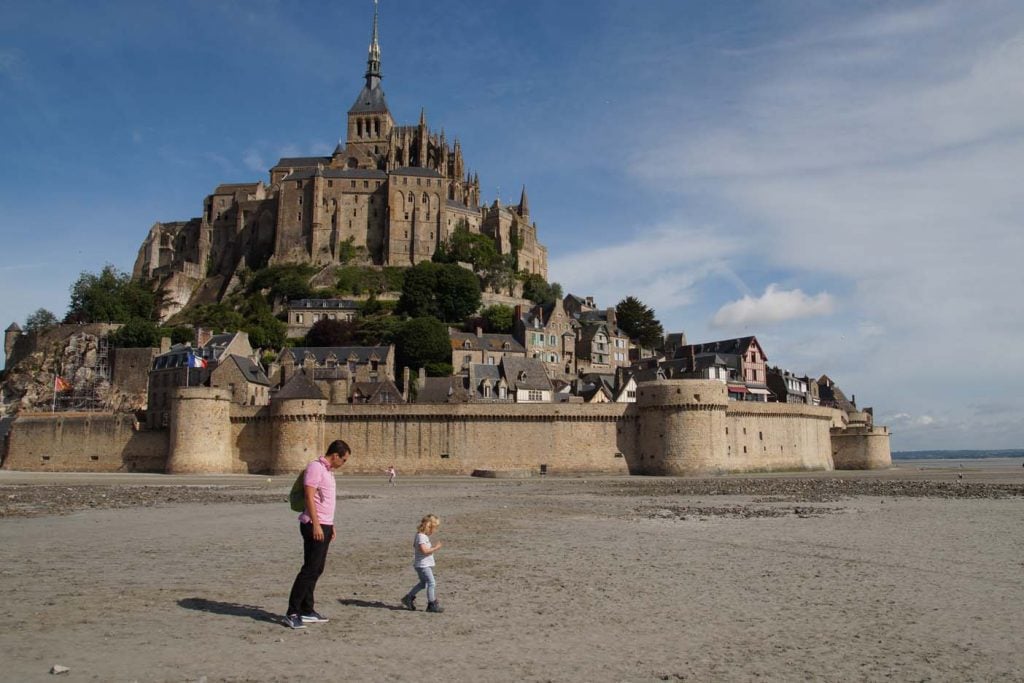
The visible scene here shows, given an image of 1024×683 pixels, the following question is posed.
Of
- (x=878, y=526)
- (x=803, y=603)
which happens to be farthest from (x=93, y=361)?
(x=803, y=603)

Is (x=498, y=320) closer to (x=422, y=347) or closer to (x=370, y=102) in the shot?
(x=422, y=347)

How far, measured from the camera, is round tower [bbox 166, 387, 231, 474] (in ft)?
147

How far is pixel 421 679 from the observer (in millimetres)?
7621

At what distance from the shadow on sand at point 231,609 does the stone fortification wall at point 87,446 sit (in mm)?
39201

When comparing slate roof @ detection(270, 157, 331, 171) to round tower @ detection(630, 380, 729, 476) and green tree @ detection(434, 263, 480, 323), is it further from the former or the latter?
round tower @ detection(630, 380, 729, 476)

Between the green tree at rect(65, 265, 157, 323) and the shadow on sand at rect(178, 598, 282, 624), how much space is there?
70.8m

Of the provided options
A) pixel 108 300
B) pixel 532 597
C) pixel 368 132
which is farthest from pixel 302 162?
pixel 532 597

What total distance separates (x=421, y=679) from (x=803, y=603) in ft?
19.6

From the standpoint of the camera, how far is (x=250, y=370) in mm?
52219

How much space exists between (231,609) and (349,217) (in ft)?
273

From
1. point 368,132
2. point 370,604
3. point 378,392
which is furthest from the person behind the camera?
point 368,132

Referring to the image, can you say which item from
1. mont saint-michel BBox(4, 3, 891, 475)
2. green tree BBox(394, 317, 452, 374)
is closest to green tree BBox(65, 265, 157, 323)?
mont saint-michel BBox(4, 3, 891, 475)

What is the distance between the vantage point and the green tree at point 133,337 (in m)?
67.9

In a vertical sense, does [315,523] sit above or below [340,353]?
below
